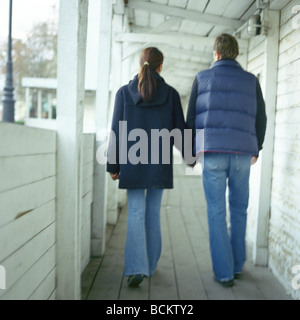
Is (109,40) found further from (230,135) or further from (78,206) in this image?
(78,206)

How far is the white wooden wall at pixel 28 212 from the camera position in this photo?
127cm

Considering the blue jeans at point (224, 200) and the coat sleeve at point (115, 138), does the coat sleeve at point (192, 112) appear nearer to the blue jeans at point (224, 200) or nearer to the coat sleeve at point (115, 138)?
the blue jeans at point (224, 200)

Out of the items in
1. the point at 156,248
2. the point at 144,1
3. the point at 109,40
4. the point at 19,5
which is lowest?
the point at 156,248

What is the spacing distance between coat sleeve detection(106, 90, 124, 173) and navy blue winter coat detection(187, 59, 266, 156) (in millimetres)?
553

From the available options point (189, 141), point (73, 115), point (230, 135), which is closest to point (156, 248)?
point (189, 141)

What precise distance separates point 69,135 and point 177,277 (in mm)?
1437

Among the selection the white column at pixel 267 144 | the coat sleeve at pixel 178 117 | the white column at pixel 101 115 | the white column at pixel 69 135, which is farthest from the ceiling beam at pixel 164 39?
the white column at pixel 69 135

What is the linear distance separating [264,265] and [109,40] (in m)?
2.40

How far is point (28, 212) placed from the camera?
1503 millimetres

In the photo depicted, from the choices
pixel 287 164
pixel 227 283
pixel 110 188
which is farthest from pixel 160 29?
pixel 227 283

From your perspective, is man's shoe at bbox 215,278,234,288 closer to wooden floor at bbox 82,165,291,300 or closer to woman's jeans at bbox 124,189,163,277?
wooden floor at bbox 82,165,291,300

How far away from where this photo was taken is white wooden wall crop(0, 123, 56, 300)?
4.17ft

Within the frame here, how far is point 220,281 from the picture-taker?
2.55 meters

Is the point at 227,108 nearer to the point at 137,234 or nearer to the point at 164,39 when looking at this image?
the point at 137,234
